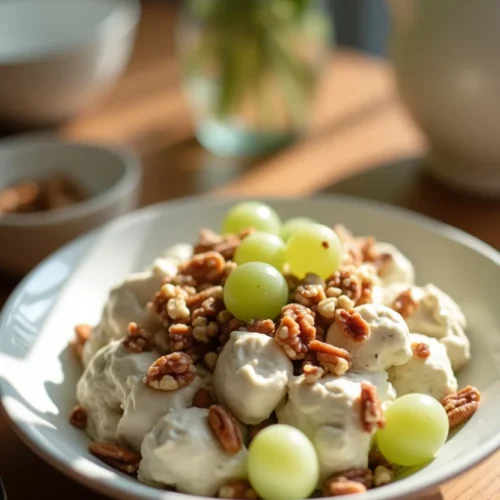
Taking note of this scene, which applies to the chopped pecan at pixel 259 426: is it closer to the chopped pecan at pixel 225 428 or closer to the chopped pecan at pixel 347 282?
the chopped pecan at pixel 225 428

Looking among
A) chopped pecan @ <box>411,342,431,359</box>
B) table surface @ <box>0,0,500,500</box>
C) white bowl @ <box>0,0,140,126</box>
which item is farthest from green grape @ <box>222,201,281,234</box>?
white bowl @ <box>0,0,140,126</box>

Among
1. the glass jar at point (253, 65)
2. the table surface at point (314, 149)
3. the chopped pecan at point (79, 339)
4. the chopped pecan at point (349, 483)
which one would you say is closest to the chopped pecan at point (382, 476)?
the chopped pecan at point (349, 483)

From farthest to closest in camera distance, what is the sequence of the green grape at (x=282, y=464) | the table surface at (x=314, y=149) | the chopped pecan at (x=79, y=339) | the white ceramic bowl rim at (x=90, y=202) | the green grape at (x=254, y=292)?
the table surface at (x=314, y=149) < the white ceramic bowl rim at (x=90, y=202) < the chopped pecan at (x=79, y=339) < the green grape at (x=254, y=292) < the green grape at (x=282, y=464)

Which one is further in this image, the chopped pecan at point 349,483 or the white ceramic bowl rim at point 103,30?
the white ceramic bowl rim at point 103,30

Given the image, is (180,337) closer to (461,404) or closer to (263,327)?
(263,327)

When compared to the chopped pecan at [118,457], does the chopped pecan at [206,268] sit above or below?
above

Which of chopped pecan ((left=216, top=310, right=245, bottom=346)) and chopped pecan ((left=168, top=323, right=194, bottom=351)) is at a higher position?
chopped pecan ((left=216, top=310, right=245, bottom=346))

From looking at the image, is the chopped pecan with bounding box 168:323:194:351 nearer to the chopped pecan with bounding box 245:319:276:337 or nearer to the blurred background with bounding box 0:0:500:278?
the chopped pecan with bounding box 245:319:276:337

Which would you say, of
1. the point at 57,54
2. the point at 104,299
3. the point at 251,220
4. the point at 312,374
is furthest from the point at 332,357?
the point at 57,54
